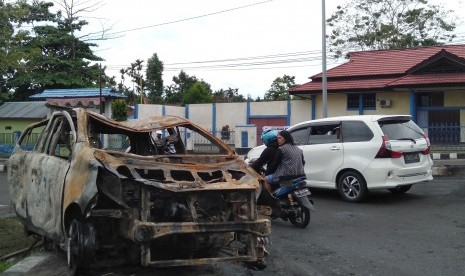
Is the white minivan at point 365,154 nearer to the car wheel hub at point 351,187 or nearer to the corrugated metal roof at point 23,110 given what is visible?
the car wheel hub at point 351,187

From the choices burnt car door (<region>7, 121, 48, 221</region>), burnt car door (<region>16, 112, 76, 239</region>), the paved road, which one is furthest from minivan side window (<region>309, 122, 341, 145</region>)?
burnt car door (<region>16, 112, 76, 239</region>)

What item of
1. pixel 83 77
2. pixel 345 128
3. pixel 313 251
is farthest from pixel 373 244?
pixel 83 77

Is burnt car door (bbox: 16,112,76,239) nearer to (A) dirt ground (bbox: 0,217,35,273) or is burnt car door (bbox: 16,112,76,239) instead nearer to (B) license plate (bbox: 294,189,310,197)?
(A) dirt ground (bbox: 0,217,35,273)

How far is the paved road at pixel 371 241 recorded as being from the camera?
5.74 m

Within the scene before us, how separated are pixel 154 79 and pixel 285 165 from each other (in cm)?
5208

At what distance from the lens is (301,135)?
11.2 m

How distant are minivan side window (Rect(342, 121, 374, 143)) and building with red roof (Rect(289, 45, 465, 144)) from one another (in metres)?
15.1

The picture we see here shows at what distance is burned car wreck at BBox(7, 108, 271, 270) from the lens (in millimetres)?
4809

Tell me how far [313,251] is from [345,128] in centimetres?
436

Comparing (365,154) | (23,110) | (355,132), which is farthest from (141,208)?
(23,110)

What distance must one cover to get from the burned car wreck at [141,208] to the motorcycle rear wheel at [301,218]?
228cm

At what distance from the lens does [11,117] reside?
28922mm

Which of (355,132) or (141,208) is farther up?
(355,132)

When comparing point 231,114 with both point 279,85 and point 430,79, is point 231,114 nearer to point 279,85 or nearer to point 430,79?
point 430,79
